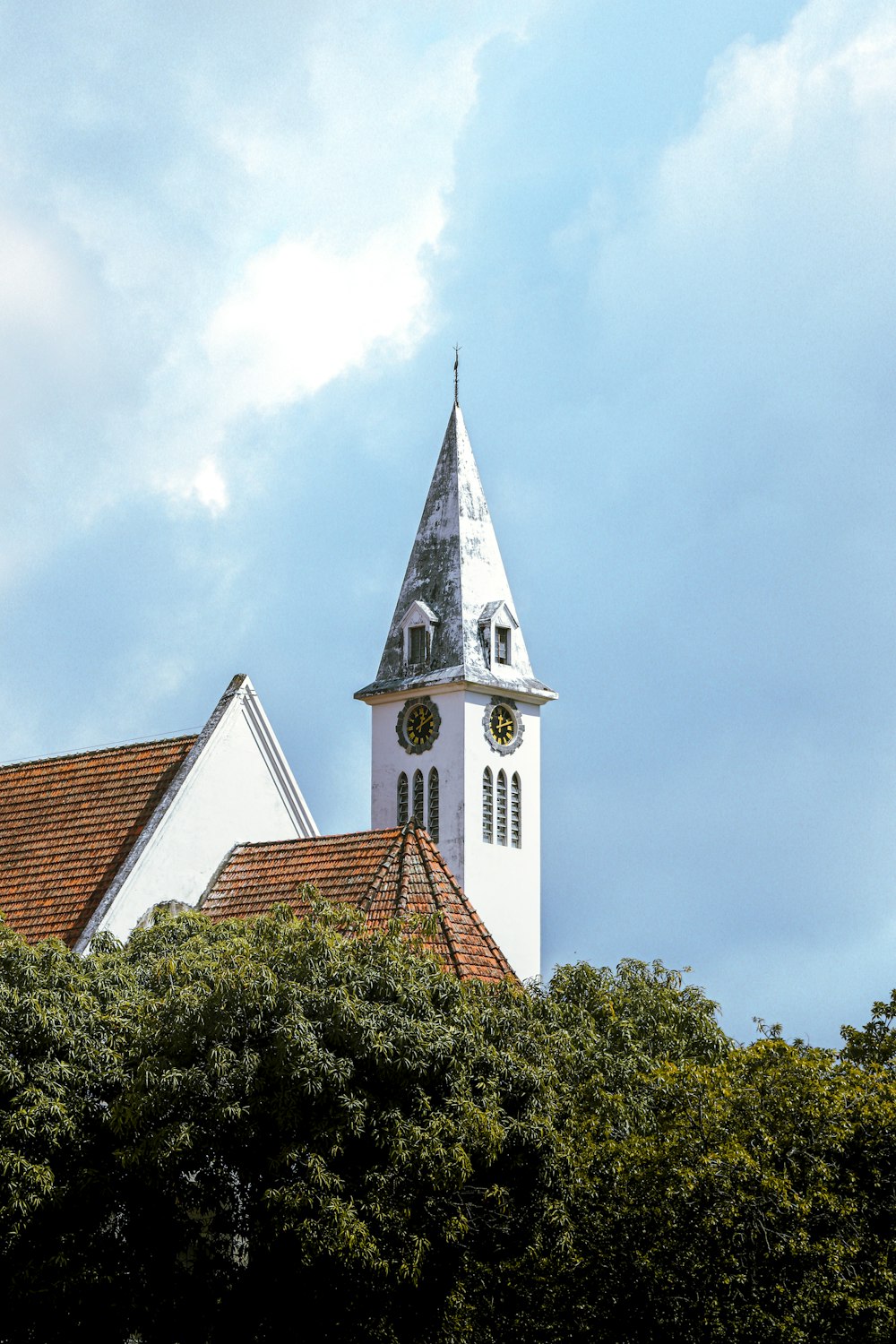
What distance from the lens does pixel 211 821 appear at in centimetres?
3162

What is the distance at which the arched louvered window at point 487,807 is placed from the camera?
245 feet

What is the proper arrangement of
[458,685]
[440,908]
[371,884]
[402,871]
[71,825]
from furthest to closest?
[458,685] → [71,825] → [402,871] → [371,884] → [440,908]

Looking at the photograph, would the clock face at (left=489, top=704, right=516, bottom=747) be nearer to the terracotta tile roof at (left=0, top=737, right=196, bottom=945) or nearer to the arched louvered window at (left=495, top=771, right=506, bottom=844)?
the arched louvered window at (left=495, top=771, right=506, bottom=844)

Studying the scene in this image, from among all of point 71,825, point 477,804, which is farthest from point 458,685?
point 71,825

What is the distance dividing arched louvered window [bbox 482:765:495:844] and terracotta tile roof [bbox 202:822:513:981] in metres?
43.4

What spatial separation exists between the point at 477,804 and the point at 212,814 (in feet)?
143

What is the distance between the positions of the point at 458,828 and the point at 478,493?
513 inches

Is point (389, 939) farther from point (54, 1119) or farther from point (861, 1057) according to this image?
point (861, 1057)

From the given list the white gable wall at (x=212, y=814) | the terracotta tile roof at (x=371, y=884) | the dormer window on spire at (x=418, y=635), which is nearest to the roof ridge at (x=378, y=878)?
the terracotta tile roof at (x=371, y=884)

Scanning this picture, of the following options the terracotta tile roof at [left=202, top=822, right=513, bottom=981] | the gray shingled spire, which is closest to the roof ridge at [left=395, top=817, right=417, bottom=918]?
the terracotta tile roof at [left=202, top=822, right=513, bottom=981]

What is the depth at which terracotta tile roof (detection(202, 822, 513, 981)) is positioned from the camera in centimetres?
2664

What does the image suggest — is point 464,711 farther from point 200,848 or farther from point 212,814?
point 200,848

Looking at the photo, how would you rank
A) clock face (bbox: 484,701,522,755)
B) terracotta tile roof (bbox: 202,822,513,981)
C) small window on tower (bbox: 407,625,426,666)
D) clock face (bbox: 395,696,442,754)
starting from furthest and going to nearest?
small window on tower (bbox: 407,625,426,666)
clock face (bbox: 395,696,442,754)
clock face (bbox: 484,701,522,755)
terracotta tile roof (bbox: 202,822,513,981)

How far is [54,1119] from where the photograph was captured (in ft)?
68.0
